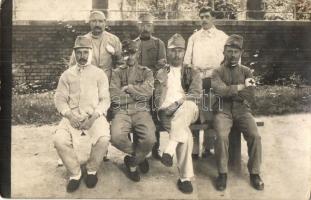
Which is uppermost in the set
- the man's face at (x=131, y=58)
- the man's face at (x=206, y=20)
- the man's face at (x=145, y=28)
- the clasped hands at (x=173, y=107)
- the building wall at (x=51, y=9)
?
the building wall at (x=51, y=9)

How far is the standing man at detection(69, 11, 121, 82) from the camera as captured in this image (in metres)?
3.34

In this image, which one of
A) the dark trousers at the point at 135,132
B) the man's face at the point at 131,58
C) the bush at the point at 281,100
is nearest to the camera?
the dark trousers at the point at 135,132

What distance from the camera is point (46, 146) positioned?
3.39 m

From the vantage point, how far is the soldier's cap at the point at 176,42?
3.30 metres

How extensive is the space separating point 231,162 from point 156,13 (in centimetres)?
145

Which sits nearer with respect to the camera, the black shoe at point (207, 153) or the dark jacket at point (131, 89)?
the dark jacket at point (131, 89)

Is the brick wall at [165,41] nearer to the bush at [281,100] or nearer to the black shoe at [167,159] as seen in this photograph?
the bush at [281,100]

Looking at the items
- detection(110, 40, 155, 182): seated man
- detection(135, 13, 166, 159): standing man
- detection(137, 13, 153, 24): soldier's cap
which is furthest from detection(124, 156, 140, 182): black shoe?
detection(137, 13, 153, 24): soldier's cap

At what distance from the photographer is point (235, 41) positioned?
330cm

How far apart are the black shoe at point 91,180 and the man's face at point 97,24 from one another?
4.02 ft

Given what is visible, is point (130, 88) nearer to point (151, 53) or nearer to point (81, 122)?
point (151, 53)

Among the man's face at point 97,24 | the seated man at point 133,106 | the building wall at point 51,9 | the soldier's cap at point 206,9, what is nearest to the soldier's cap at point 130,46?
the seated man at point 133,106

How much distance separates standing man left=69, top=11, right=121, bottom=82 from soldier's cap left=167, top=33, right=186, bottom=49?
442mm

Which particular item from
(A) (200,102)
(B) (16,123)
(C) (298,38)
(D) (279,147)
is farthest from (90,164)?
(C) (298,38)
